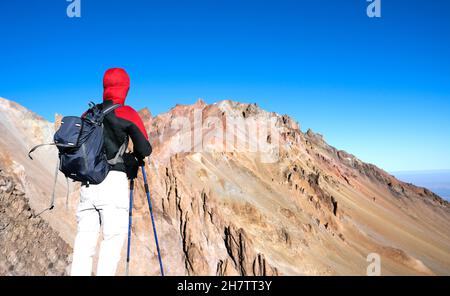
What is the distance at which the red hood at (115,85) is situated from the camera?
475cm

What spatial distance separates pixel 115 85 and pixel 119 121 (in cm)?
55

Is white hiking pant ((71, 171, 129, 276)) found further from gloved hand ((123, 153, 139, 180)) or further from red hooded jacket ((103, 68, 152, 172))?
red hooded jacket ((103, 68, 152, 172))

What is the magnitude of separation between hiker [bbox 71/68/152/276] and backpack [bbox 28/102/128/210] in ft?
0.38

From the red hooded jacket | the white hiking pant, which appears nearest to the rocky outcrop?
the white hiking pant

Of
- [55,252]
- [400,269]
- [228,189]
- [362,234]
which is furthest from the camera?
[362,234]

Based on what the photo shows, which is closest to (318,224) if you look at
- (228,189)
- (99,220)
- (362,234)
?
(362,234)

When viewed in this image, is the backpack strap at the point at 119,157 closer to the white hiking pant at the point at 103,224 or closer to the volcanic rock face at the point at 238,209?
the white hiking pant at the point at 103,224

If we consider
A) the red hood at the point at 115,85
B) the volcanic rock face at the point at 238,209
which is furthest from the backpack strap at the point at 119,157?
the volcanic rock face at the point at 238,209

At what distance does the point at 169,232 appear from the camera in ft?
56.9

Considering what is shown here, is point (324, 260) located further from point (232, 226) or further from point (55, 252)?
point (55, 252)

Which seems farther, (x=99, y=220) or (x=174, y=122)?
(x=174, y=122)

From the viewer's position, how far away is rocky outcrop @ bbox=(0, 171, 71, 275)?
762 cm

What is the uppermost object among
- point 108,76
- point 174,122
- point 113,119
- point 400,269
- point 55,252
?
point 174,122
